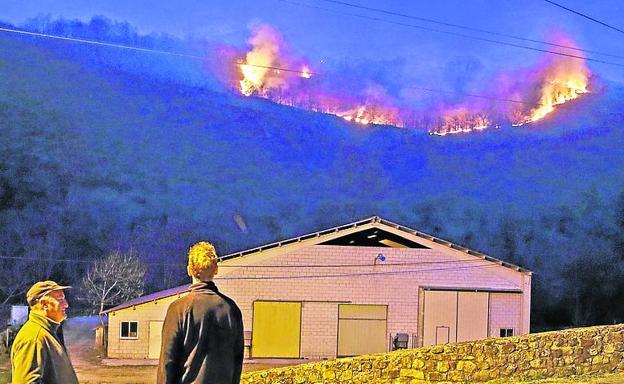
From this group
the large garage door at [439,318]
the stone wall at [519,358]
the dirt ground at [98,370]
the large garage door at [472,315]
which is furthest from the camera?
the large garage door at [472,315]

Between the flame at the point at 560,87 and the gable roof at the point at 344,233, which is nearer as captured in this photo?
the gable roof at the point at 344,233

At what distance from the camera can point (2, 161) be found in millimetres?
63469

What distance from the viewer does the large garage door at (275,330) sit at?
18500mm

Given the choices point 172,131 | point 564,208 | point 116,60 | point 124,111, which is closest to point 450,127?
point 564,208

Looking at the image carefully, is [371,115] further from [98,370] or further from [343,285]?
[98,370]

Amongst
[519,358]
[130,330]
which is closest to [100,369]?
[130,330]

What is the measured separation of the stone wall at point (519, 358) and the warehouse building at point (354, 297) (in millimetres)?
7796

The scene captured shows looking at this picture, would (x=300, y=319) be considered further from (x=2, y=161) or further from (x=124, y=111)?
(x=124, y=111)

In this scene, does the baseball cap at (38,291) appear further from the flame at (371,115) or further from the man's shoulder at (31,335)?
the flame at (371,115)

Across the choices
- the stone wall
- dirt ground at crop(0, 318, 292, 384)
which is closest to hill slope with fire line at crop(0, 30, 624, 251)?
dirt ground at crop(0, 318, 292, 384)

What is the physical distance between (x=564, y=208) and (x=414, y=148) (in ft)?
95.0

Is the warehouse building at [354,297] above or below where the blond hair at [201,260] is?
below

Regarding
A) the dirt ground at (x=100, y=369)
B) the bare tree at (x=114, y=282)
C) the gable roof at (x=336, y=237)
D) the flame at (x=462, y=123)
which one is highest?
the flame at (x=462, y=123)

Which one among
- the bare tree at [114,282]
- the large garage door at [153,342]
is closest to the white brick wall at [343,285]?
the large garage door at [153,342]
